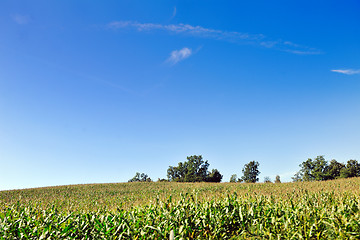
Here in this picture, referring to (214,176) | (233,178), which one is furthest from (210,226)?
(233,178)

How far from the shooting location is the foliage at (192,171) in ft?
209

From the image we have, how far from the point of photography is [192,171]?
215ft

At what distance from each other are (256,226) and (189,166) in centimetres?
6238

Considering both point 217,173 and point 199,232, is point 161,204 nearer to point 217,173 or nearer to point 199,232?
point 199,232

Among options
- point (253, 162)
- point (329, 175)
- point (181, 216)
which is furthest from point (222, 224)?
point (253, 162)

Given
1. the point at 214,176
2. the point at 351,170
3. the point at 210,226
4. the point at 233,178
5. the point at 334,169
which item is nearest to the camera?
the point at 210,226

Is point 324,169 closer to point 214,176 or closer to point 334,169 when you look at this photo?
point 334,169

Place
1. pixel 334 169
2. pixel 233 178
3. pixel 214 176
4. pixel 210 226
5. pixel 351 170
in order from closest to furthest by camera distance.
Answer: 1. pixel 210 226
2. pixel 351 170
3. pixel 334 169
4. pixel 214 176
5. pixel 233 178

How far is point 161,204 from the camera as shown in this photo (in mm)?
6703

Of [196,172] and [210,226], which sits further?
[196,172]

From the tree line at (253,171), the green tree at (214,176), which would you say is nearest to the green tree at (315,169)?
the tree line at (253,171)

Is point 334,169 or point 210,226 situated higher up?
point 210,226

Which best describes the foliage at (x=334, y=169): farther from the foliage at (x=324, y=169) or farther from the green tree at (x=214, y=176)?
the green tree at (x=214, y=176)

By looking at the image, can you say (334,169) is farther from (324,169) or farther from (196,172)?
(196,172)
